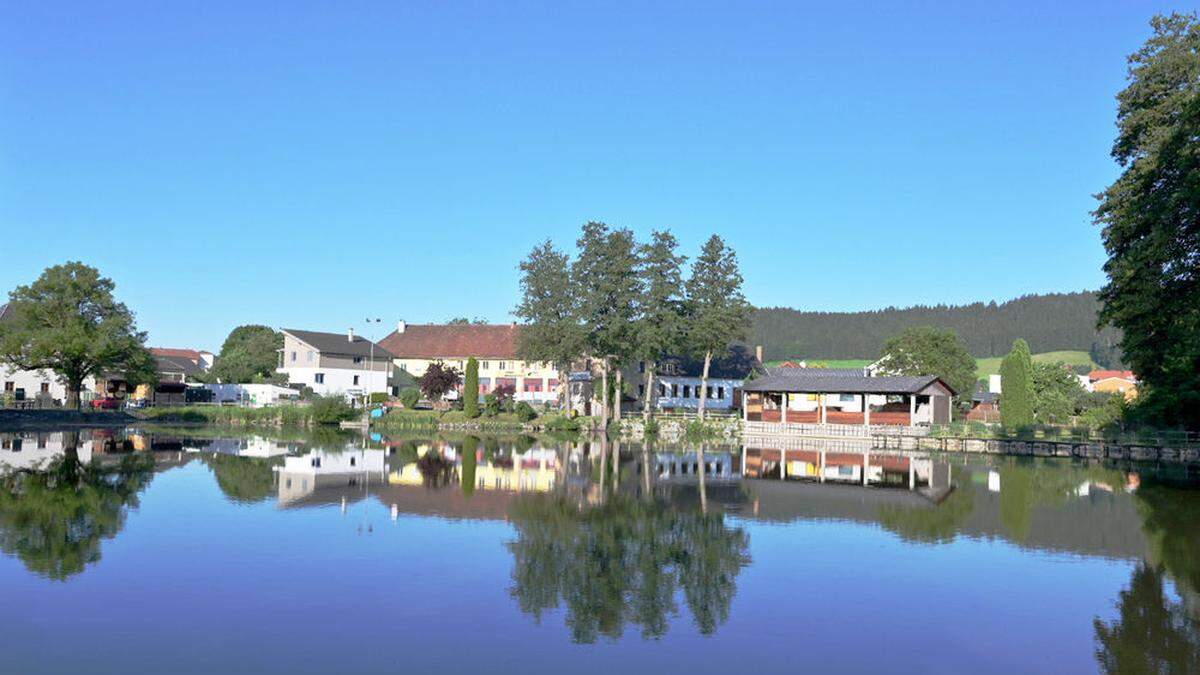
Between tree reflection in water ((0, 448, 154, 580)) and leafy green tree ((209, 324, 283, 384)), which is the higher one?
leafy green tree ((209, 324, 283, 384))

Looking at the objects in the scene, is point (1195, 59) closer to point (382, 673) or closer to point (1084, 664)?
point (1084, 664)

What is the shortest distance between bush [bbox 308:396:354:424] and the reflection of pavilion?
19356mm

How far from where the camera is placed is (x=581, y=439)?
56625mm

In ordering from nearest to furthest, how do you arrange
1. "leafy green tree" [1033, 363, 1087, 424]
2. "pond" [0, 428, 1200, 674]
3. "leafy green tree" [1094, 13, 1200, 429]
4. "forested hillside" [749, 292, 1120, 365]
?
"pond" [0, 428, 1200, 674]
"leafy green tree" [1094, 13, 1200, 429]
"leafy green tree" [1033, 363, 1087, 424]
"forested hillside" [749, 292, 1120, 365]

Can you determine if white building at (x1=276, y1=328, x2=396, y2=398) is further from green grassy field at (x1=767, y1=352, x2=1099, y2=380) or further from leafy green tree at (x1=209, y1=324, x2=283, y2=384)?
green grassy field at (x1=767, y1=352, x2=1099, y2=380)

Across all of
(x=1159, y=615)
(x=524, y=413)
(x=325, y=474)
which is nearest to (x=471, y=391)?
(x=524, y=413)

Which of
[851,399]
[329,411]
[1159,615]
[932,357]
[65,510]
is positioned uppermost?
[932,357]

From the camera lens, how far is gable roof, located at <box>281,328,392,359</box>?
271ft

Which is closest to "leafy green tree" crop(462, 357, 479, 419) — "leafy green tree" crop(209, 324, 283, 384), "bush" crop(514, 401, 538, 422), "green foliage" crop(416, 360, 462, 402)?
"bush" crop(514, 401, 538, 422)

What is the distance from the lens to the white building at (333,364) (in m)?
82.2

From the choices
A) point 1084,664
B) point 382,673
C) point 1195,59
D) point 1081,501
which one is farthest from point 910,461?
point 382,673

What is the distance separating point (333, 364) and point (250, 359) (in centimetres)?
1616

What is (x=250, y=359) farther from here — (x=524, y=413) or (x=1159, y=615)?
(x=1159, y=615)

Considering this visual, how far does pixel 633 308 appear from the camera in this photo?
205 ft
